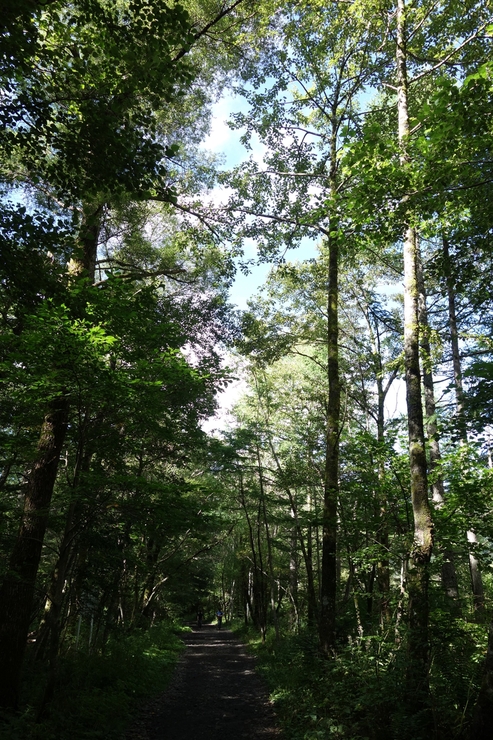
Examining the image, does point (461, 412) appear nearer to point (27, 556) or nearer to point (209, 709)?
point (209, 709)

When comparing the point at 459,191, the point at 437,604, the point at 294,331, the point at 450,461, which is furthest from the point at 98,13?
the point at 294,331

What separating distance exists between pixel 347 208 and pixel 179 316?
301 inches

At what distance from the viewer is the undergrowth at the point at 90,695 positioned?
17.6ft

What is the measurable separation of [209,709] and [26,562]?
491 centimetres

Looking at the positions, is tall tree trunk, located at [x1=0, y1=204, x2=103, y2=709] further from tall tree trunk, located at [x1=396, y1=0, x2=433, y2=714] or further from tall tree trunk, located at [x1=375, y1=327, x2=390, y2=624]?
tall tree trunk, located at [x1=375, y1=327, x2=390, y2=624]

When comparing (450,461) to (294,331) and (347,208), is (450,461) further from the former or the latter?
(294,331)

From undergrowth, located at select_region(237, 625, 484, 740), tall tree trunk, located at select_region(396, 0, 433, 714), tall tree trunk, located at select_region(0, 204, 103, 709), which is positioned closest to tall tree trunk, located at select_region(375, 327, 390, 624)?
tall tree trunk, located at select_region(396, 0, 433, 714)

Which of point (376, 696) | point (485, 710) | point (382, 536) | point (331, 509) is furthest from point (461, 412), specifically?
point (485, 710)

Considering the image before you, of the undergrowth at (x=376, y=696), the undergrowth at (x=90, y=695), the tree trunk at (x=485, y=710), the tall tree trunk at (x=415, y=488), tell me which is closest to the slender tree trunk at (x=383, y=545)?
the tall tree trunk at (x=415, y=488)

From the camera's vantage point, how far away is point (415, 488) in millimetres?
5875

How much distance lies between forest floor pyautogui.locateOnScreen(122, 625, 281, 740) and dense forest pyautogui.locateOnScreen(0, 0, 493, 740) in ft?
1.61

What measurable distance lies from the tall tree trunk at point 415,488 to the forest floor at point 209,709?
2959 mm

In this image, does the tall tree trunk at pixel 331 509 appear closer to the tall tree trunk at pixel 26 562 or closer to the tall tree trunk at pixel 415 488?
the tall tree trunk at pixel 415 488

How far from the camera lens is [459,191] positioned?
5309mm
